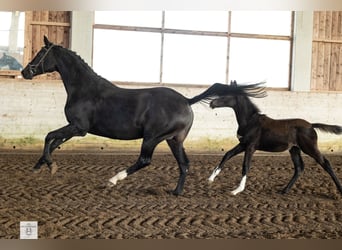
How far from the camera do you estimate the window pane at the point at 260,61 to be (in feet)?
10.6

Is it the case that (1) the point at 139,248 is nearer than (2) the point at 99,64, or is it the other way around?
(1) the point at 139,248

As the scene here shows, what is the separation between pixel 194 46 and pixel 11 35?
49.7 inches

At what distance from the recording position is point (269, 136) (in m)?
3.23

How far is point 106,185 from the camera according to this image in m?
3.18

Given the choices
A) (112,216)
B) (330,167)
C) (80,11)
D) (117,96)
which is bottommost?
(112,216)

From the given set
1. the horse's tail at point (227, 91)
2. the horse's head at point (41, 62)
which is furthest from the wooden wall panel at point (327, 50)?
the horse's head at point (41, 62)

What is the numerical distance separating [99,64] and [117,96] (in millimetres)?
256

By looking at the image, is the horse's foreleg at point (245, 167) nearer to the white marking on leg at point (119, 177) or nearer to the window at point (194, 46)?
the window at point (194, 46)

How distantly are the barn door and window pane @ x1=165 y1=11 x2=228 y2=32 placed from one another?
70 centimetres

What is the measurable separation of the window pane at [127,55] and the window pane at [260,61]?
0.55 meters

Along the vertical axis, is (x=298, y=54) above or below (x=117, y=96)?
above

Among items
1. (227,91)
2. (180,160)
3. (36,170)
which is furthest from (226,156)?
(36,170)
